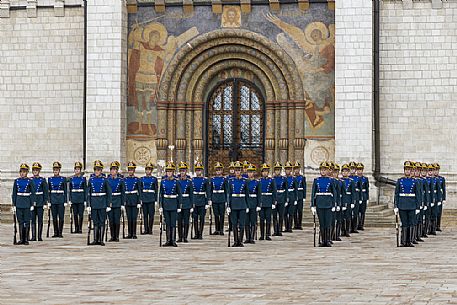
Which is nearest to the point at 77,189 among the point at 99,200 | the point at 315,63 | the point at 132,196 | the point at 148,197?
the point at 132,196

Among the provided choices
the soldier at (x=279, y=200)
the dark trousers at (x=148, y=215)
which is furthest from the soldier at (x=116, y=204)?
the soldier at (x=279, y=200)

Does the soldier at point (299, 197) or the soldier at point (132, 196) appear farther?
the soldier at point (299, 197)

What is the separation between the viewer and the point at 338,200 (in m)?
23.2

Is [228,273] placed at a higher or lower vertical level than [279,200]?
lower

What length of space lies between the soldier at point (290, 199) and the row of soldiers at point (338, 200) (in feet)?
3.67

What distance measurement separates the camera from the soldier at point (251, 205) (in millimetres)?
22594

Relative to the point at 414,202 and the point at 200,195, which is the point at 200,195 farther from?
the point at 414,202

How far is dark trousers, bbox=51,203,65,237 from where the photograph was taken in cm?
2462

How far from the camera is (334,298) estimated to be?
13305mm

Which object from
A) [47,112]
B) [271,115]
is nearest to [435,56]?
[271,115]

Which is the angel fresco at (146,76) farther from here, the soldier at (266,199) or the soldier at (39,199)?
the soldier at (266,199)

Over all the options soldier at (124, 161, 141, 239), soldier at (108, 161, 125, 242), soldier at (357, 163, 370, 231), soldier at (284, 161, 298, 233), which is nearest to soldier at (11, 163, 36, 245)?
soldier at (108, 161, 125, 242)

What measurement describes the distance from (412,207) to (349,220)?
3.28 meters

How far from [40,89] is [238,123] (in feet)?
18.0
